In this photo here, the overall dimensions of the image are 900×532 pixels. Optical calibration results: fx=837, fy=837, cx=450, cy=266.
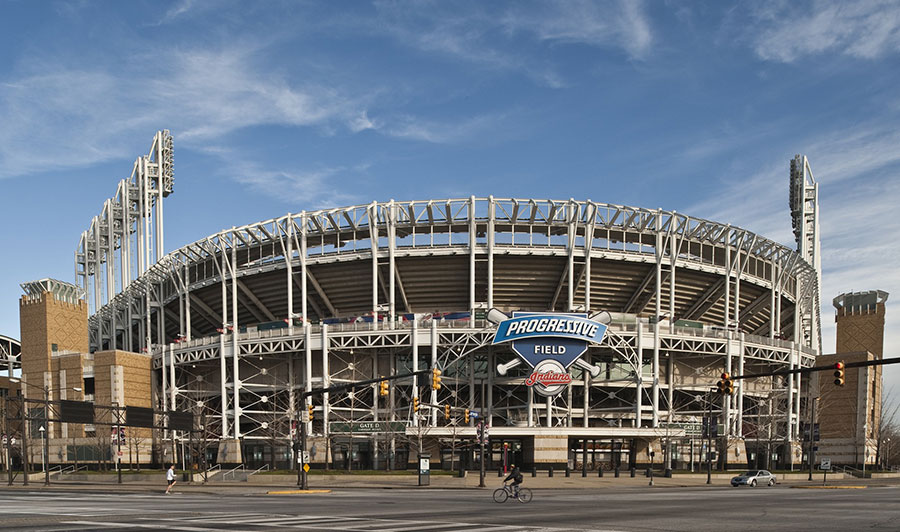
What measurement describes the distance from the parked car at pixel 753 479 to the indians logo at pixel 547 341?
17286mm

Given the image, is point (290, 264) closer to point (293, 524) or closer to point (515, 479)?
point (515, 479)

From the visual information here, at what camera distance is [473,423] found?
75.2 metres

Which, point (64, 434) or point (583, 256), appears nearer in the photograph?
point (583, 256)

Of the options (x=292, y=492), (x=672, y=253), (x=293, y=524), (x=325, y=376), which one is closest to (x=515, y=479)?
(x=293, y=524)

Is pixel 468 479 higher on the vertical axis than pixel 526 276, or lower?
lower

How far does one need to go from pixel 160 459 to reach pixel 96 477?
16342 mm

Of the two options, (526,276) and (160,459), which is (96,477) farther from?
(526,276)

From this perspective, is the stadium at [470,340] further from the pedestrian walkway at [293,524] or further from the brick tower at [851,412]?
the pedestrian walkway at [293,524]

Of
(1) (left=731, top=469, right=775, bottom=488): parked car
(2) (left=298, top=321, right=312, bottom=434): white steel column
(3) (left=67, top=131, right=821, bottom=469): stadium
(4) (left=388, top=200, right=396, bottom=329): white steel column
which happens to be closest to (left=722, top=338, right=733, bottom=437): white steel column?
(3) (left=67, top=131, right=821, bottom=469): stadium

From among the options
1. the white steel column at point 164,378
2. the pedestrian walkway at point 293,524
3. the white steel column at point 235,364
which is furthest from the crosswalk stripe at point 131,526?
the white steel column at point 164,378

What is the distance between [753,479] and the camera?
6000 cm

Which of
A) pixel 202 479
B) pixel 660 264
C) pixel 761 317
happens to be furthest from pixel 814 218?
pixel 202 479

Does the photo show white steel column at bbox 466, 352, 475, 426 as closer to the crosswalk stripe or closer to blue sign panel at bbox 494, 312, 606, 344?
blue sign panel at bbox 494, 312, 606, 344

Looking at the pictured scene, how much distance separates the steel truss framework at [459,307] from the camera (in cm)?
7656
